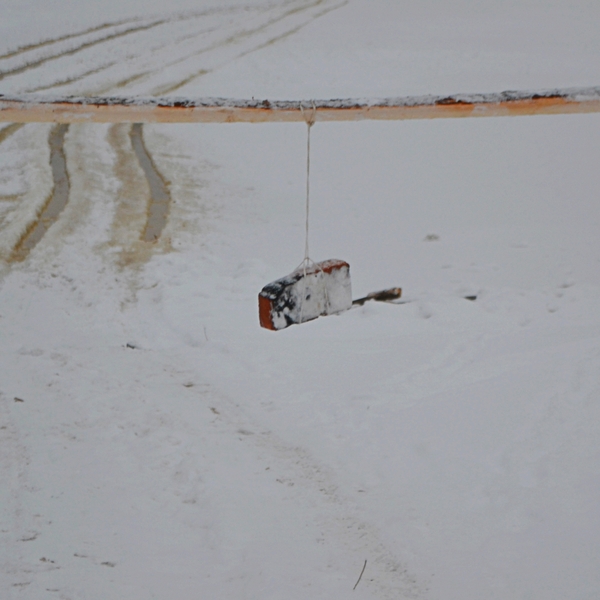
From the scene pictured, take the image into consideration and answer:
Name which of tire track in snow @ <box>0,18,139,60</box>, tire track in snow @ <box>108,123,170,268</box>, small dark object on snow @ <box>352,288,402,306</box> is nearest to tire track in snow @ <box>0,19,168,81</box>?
tire track in snow @ <box>0,18,139,60</box>

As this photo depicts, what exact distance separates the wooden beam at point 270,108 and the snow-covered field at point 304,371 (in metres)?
1.63

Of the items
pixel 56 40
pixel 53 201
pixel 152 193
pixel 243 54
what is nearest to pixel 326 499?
pixel 53 201

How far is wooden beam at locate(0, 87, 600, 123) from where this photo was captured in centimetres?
382

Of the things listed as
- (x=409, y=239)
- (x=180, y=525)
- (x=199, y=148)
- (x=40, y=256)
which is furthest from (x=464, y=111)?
(x=199, y=148)

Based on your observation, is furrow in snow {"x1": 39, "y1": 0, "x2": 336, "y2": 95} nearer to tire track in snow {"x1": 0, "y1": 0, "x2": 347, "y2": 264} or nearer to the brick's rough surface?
tire track in snow {"x1": 0, "y1": 0, "x2": 347, "y2": 264}

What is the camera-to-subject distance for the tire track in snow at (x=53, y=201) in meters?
6.56

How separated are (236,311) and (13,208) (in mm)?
3429

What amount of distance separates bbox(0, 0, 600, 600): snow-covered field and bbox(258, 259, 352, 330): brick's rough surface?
427mm

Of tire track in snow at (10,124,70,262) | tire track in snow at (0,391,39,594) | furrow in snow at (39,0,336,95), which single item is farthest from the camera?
furrow in snow at (39,0,336,95)

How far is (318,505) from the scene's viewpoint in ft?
11.0

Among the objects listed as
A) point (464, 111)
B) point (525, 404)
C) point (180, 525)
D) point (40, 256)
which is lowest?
point (180, 525)

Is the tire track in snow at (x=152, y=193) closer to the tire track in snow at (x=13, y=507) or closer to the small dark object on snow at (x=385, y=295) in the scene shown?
the small dark object on snow at (x=385, y=295)

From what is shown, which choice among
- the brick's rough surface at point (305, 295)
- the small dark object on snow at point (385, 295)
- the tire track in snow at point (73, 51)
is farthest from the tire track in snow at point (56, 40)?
the brick's rough surface at point (305, 295)

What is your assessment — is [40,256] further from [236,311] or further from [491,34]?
[491,34]
